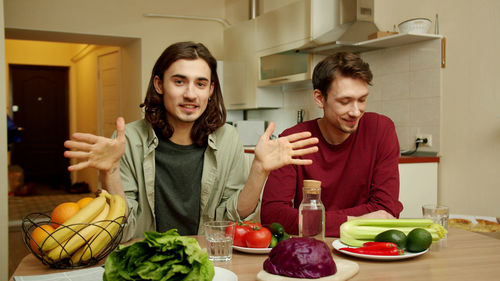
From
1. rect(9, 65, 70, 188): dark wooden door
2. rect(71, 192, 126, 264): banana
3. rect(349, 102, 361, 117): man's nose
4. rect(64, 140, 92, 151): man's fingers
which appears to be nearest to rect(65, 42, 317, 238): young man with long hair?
rect(349, 102, 361, 117): man's nose

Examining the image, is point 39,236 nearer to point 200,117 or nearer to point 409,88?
point 200,117

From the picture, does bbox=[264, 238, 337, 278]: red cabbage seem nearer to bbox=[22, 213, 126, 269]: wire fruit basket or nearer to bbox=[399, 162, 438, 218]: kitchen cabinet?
bbox=[22, 213, 126, 269]: wire fruit basket

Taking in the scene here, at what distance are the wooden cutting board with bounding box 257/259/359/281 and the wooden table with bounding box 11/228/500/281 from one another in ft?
0.06

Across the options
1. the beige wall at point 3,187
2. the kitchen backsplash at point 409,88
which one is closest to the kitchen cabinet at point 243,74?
the kitchen backsplash at point 409,88

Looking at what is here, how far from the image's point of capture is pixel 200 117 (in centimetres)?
187

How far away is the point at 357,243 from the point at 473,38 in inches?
83.6

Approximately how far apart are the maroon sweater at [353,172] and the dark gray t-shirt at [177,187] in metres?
0.28

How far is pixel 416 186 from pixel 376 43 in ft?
3.38

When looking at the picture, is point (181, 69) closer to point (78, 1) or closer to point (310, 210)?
point (310, 210)

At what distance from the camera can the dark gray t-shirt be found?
5.83 ft

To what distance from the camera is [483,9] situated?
2.81 metres

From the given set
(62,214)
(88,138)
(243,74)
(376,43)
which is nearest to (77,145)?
(88,138)

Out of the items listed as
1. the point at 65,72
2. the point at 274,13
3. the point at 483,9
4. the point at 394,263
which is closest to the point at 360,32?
the point at 483,9

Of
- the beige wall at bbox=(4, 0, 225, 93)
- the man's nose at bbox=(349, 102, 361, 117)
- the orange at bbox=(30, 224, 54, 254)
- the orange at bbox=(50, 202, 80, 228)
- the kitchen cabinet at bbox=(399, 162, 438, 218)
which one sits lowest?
the kitchen cabinet at bbox=(399, 162, 438, 218)
